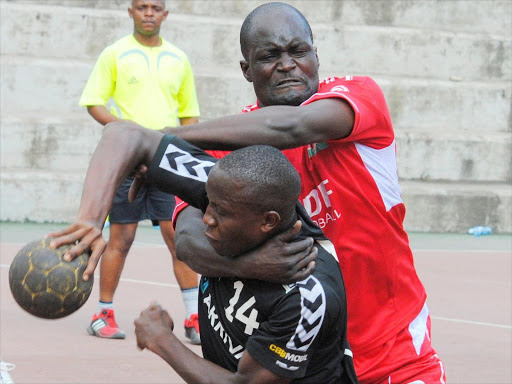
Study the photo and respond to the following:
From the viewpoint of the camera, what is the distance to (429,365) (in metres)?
3.41

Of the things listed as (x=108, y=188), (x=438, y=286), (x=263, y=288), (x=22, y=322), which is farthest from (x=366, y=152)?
(x=438, y=286)

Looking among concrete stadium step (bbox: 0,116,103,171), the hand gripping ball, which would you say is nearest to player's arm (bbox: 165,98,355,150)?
the hand gripping ball

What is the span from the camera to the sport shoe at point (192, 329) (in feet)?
23.6

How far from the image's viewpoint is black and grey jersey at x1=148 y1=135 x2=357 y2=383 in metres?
2.88

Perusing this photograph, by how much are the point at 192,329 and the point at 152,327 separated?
4.19 m

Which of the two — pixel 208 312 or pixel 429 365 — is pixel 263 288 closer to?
pixel 208 312

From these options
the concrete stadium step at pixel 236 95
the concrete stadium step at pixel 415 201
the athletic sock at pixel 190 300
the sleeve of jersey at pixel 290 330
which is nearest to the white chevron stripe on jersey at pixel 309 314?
the sleeve of jersey at pixel 290 330

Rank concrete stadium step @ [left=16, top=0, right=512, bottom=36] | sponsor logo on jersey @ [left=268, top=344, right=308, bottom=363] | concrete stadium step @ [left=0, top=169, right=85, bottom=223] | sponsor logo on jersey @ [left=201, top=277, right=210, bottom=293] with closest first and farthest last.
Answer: sponsor logo on jersey @ [left=268, top=344, right=308, bottom=363] → sponsor logo on jersey @ [left=201, top=277, right=210, bottom=293] → concrete stadium step @ [left=0, top=169, right=85, bottom=223] → concrete stadium step @ [left=16, top=0, right=512, bottom=36]

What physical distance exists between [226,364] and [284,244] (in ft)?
1.36

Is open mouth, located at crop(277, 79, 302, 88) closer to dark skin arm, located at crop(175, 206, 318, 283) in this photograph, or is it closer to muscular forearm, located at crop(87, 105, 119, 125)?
dark skin arm, located at crop(175, 206, 318, 283)

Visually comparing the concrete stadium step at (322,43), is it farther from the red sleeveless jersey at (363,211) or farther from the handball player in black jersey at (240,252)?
the handball player in black jersey at (240,252)

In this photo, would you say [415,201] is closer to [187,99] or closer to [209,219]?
[187,99]

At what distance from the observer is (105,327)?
24.2 ft

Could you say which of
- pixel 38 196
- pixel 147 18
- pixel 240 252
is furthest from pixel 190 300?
pixel 38 196
